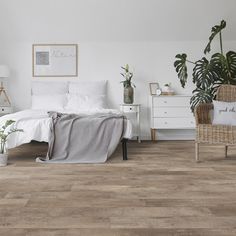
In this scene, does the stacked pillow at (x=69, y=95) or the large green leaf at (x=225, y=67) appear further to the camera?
the stacked pillow at (x=69, y=95)

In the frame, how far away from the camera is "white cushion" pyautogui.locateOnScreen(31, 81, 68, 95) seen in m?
5.97

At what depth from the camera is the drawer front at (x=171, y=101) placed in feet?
19.0

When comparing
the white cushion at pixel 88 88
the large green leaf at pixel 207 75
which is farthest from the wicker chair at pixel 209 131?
the white cushion at pixel 88 88

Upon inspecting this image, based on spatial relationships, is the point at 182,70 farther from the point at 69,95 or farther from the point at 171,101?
the point at 69,95

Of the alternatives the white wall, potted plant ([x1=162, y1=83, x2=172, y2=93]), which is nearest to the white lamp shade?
the white wall

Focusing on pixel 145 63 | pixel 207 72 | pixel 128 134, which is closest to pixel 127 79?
pixel 145 63

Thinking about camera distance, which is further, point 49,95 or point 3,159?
point 49,95

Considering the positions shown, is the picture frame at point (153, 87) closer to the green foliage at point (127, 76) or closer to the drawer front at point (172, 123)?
the green foliage at point (127, 76)

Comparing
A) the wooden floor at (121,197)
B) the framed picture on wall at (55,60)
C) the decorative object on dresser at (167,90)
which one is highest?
the framed picture on wall at (55,60)

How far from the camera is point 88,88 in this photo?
19.6ft

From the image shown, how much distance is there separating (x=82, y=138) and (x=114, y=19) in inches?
101

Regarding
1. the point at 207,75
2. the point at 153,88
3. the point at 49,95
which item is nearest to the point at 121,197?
the point at 207,75

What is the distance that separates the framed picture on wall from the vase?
3.30 feet

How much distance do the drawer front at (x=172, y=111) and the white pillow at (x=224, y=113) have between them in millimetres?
1407
